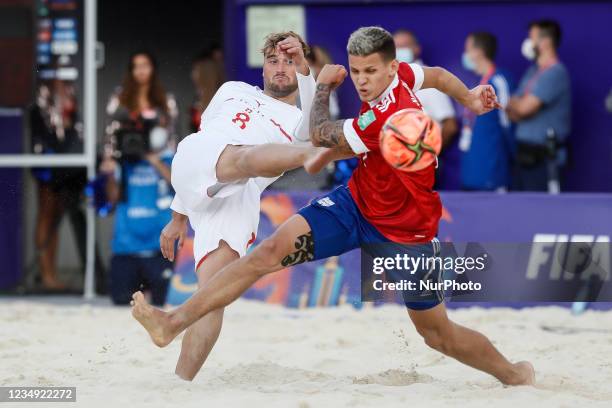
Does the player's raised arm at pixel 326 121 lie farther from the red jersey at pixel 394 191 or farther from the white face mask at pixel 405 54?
the white face mask at pixel 405 54

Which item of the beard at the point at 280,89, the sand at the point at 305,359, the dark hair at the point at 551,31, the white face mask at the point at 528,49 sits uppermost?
the dark hair at the point at 551,31

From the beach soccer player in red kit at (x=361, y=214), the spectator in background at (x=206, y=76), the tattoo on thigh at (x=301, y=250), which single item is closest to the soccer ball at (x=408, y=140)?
the beach soccer player in red kit at (x=361, y=214)

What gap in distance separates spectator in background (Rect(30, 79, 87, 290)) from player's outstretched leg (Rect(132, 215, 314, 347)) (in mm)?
5098

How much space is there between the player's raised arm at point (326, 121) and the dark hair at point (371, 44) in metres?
0.13

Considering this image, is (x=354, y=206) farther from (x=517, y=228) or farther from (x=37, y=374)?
(x=517, y=228)

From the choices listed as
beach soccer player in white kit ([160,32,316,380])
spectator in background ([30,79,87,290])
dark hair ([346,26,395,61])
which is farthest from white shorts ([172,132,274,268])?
spectator in background ([30,79,87,290])

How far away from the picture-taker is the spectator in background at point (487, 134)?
9.46m

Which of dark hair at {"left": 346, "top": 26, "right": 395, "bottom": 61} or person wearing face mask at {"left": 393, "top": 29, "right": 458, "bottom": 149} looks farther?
person wearing face mask at {"left": 393, "top": 29, "right": 458, "bottom": 149}

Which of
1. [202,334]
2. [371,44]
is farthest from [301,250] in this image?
[371,44]

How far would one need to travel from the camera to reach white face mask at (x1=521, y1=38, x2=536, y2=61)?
9789mm

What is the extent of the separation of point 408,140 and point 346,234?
715 millimetres

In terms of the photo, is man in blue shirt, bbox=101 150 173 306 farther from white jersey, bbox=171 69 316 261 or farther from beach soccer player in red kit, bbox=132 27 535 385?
beach soccer player in red kit, bbox=132 27 535 385

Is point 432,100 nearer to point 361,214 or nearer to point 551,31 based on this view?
point 551,31

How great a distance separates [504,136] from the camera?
9648 mm
